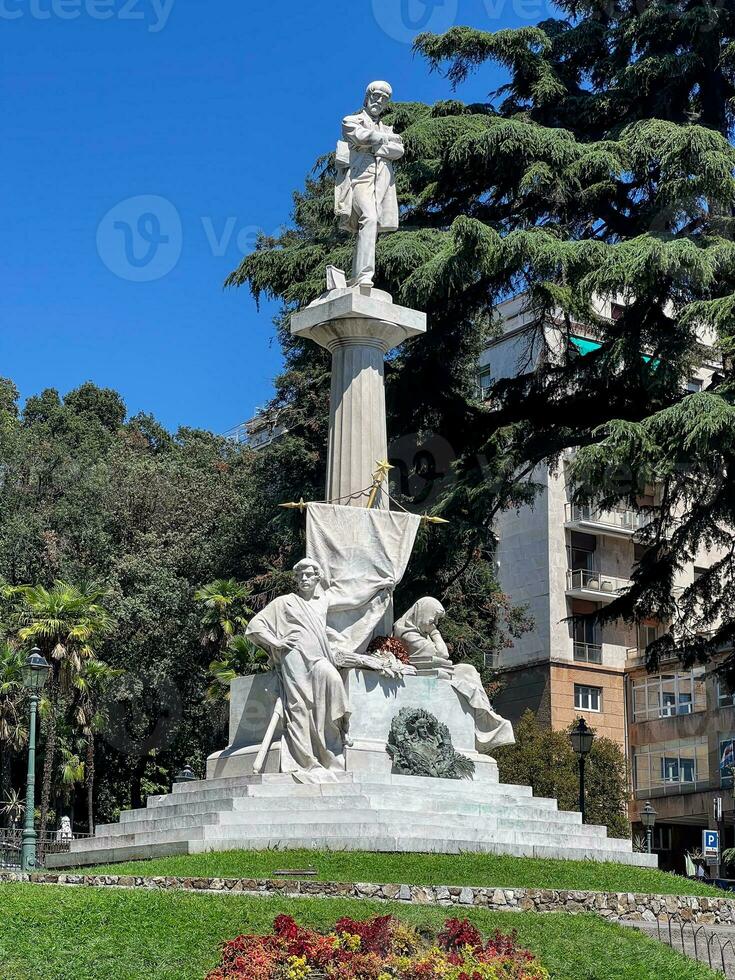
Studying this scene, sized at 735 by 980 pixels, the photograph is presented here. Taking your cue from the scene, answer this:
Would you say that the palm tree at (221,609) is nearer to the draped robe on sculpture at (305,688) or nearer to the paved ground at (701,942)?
the draped robe on sculpture at (305,688)

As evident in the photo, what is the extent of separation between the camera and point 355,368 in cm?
1998

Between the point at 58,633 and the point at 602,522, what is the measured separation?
1989 cm

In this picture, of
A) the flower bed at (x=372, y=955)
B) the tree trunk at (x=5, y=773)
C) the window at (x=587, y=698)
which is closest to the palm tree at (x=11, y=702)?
the tree trunk at (x=5, y=773)

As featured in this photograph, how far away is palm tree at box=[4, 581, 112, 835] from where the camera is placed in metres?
36.6

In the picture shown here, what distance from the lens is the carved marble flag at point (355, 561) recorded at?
18375 millimetres

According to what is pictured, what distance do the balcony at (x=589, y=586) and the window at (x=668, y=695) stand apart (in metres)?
2.97

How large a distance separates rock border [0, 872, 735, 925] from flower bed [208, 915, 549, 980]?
1784 millimetres

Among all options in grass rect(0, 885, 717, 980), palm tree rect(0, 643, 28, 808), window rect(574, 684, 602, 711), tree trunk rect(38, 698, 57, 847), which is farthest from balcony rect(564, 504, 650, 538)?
grass rect(0, 885, 717, 980)

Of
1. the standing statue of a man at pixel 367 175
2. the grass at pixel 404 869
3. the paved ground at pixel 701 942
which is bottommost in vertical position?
the paved ground at pixel 701 942

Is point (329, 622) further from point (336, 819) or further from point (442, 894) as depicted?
point (442, 894)

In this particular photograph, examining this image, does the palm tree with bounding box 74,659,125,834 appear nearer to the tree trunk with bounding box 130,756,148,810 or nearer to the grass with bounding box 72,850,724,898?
the tree trunk with bounding box 130,756,148,810

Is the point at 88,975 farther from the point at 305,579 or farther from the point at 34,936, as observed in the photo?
the point at 305,579

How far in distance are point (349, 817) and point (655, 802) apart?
108ft

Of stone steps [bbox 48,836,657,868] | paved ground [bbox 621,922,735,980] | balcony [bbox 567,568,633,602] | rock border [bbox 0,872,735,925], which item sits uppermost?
balcony [bbox 567,568,633,602]
